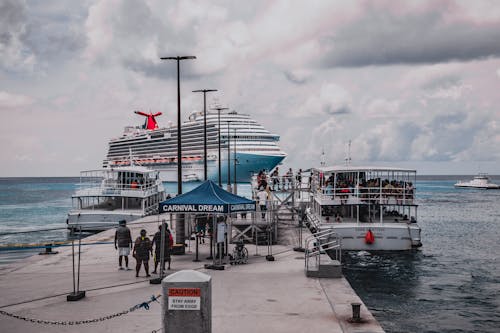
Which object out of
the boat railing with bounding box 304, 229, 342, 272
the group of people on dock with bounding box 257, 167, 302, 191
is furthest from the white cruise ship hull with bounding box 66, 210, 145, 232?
the boat railing with bounding box 304, 229, 342, 272

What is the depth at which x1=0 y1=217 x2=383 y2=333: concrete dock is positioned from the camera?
10.4 metres

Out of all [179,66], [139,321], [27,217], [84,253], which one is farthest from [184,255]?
[27,217]

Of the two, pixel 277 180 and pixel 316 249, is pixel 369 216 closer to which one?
pixel 316 249

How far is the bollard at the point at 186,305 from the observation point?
7.56 metres

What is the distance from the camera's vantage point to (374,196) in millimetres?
28391

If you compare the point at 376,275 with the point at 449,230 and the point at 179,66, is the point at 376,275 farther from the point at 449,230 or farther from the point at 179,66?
the point at 449,230

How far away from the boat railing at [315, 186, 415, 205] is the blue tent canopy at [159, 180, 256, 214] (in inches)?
412

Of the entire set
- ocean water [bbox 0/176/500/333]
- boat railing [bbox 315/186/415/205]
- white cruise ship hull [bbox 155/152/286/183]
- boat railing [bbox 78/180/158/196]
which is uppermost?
white cruise ship hull [bbox 155/152/286/183]

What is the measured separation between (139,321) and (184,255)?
30.9ft

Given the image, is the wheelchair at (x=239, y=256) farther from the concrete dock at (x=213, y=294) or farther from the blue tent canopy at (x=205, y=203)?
the blue tent canopy at (x=205, y=203)

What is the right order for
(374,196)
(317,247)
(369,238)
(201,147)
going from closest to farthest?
1. (317,247)
2. (369,238)
3. (374,196)
4. (201,147)

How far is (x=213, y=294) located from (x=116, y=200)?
34902mm

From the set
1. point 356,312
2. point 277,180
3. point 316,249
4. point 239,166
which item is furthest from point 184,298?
point 239,166

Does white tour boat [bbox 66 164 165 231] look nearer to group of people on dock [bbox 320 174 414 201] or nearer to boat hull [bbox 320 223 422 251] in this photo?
group of people on dock [bbox 320 174 414 201]
